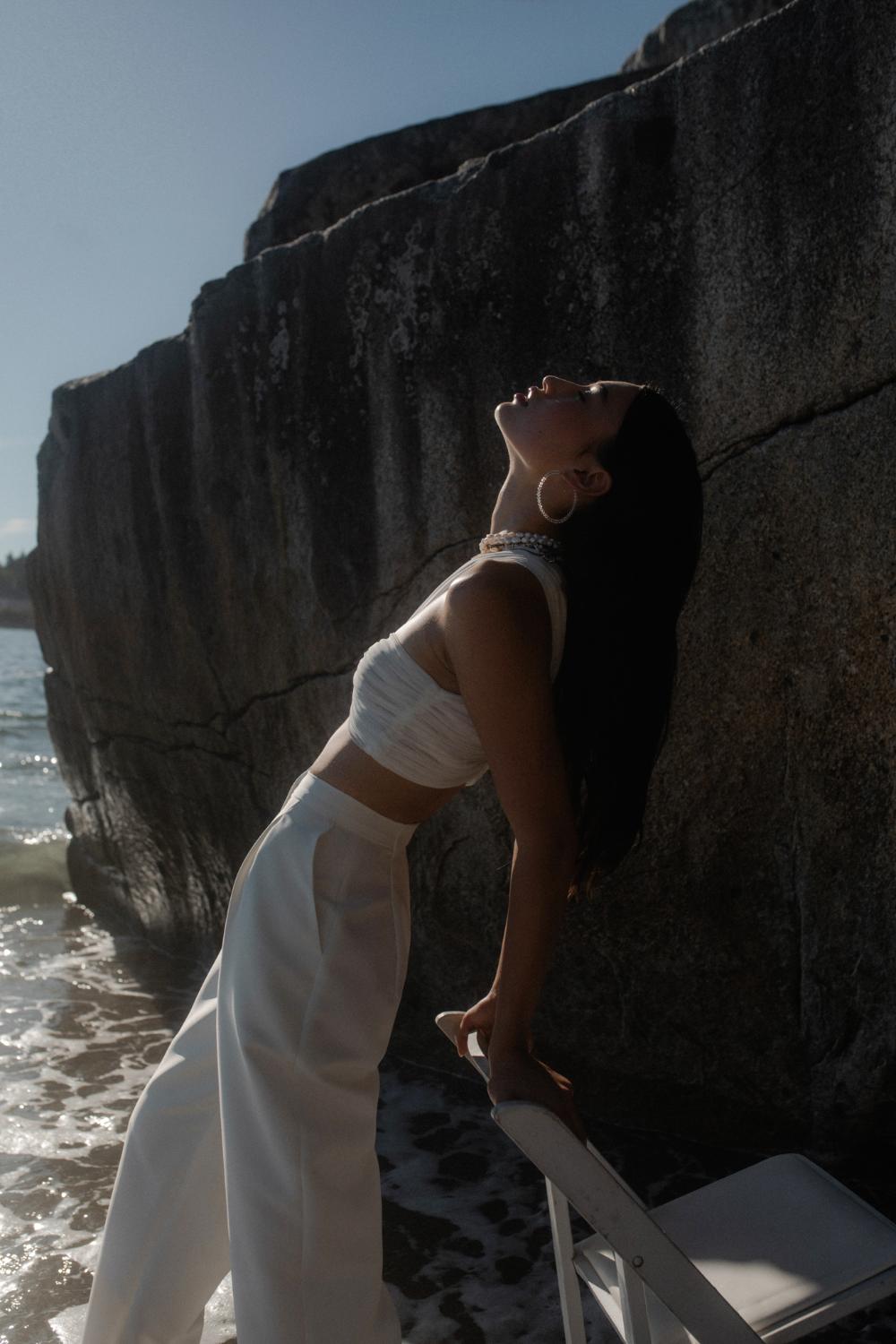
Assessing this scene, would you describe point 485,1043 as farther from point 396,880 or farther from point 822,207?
point 822,207

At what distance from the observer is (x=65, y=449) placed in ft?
16.6

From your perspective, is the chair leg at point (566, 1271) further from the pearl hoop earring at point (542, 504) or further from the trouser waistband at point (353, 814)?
the pearl hoop earring at point (542, 504)

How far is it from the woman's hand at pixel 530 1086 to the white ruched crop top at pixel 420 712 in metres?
0.45

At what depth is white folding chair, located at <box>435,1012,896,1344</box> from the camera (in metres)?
1.24

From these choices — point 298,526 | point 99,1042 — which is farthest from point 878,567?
point 99,1042

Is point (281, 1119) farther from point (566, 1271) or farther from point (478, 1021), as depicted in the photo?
point (566, 1271)

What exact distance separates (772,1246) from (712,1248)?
0.26 feet

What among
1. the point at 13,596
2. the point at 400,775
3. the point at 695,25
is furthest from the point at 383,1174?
the point at 13,596

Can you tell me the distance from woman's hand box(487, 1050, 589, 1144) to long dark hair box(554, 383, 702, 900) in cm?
35

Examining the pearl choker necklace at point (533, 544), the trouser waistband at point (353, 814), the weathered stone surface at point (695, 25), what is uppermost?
the weathered stone surface at point (695, 25)

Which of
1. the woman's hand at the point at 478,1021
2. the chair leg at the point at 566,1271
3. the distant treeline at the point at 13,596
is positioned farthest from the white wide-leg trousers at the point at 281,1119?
the distant treeline at the point at 13,596

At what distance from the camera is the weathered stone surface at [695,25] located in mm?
5172

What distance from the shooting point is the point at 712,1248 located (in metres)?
1.60

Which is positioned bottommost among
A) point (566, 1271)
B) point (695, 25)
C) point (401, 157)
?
point (566, 1271)
